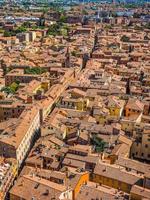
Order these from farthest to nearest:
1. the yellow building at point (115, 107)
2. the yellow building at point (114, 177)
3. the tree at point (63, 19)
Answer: the tree at point (63, 19), the yellow building at point (115, 107), the yellow building at point (114, 177)

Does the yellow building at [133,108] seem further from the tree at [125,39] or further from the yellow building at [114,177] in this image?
the tree at [125,39]

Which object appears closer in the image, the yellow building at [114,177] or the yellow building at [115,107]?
the yellow building at [114,177]

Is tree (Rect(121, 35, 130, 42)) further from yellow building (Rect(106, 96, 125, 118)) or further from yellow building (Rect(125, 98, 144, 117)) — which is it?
yellow building (Rect(106, 96, 125, 118))

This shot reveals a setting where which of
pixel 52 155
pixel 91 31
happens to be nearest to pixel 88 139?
pixel 52 155

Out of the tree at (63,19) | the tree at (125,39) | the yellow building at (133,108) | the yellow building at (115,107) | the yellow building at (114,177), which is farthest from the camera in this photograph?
the tree at (63,19)

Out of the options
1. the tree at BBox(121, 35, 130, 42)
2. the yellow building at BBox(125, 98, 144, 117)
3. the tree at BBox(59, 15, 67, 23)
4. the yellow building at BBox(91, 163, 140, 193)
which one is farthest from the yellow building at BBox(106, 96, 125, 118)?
the tree at BBox(59, 15, 67, 23)

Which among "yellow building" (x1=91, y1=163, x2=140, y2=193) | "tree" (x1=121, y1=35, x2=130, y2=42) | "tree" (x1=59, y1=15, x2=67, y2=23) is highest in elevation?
"yellow building" (x1=91, y1=163, x2=140, y2=193)

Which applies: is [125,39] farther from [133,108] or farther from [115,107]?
[115,107]

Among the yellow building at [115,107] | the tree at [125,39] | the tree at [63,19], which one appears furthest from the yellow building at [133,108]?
the tree at [63,19]

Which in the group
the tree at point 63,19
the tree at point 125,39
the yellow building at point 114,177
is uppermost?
the yellow building at point 114,177

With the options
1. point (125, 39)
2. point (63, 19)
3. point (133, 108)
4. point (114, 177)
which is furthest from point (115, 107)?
point (63, 19)

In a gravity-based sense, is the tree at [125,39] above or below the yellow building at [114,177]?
below
